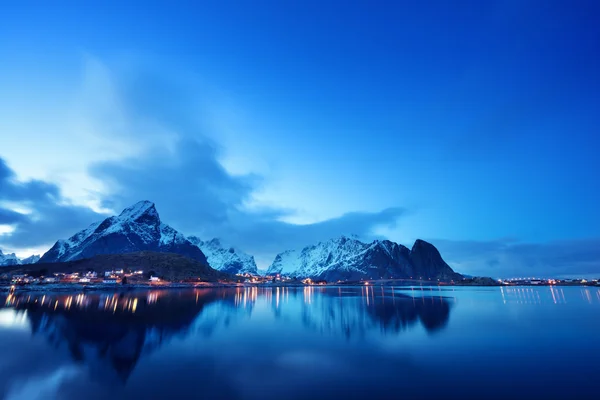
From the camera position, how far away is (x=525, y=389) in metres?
18.3

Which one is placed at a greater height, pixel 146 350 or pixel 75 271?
pixel 75 271

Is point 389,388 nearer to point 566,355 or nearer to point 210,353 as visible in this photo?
point 210,353

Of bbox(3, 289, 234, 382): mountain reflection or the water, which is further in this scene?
bbox(3, 289, 234, 382): mountain reflection

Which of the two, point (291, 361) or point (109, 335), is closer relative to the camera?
point (291, 361)

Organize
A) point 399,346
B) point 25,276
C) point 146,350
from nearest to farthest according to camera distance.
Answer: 1. point 146,350
2. point 399,346
3. point 25,276

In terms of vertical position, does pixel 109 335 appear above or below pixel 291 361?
above

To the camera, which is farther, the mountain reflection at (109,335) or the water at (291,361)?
the mountain reflection at (109,335)

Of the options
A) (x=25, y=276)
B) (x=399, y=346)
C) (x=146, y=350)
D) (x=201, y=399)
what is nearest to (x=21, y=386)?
(x=146, y=350)

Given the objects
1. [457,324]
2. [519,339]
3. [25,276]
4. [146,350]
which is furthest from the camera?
[25,276]

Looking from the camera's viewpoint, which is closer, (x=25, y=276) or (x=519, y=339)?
(x=519, y=339)

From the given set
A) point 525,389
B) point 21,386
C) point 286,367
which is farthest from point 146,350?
point 525,389

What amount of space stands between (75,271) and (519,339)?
229254 mm

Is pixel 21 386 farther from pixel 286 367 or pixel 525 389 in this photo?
pixel 525 389

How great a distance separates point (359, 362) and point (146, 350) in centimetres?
1854
